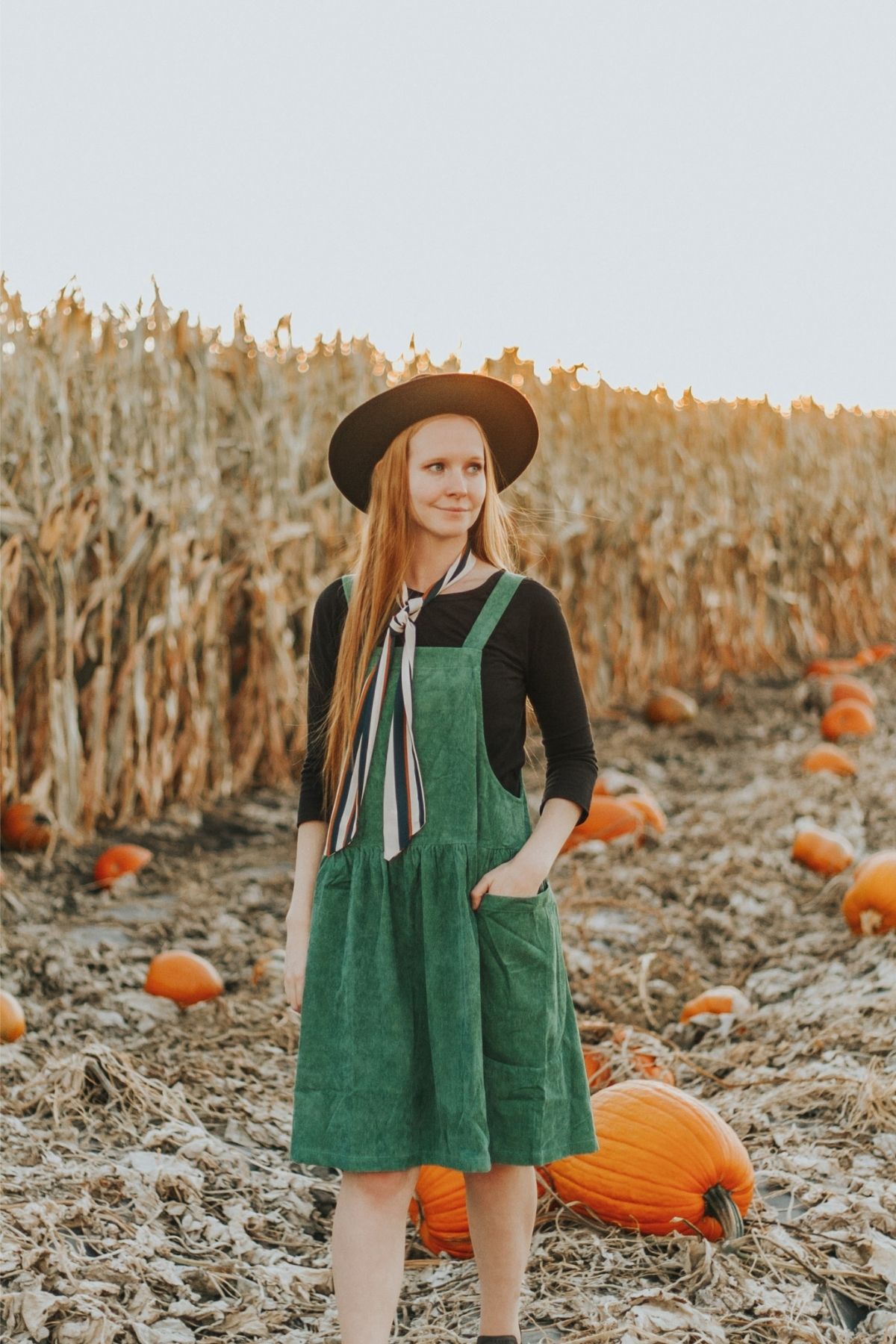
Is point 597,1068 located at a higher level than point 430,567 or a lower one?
lower

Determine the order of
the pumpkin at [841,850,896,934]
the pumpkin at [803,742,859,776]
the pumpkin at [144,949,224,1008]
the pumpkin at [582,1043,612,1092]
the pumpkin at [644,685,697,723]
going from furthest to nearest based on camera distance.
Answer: the pumpkin at [644,685,697,723] < the pumpkin at [803,742,859,776] < the pumpkin at [841,850,896,934] < the pumpkin at [144,949,224,1008] < the pumpkin at [582,1043,612,1092]

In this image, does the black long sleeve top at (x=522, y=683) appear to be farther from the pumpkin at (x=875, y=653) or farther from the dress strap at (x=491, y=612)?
the pumpkin at (x=875, y=653)

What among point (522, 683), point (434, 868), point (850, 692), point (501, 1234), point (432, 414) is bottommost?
point (501, 1234)

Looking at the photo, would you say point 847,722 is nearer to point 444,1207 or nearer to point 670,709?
point 670,709

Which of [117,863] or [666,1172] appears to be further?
[117,863]

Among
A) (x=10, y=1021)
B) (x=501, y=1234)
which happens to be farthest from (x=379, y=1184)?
(x=10, y=1021)

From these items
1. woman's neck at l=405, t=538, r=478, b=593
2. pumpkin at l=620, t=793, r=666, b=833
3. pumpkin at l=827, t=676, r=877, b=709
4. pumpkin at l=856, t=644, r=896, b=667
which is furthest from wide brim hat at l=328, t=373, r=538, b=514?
pumpkin at l=856, t=644, r=896, b=667

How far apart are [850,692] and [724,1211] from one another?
696 centimetres

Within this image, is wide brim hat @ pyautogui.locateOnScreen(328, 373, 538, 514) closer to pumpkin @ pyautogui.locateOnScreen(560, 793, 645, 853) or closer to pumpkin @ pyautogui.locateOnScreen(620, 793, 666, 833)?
pumpkin @ pyautogui.locateOnScreen(560, 793, 645, 853)

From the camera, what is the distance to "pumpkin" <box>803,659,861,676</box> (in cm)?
1012

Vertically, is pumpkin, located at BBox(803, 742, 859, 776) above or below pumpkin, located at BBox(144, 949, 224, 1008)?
above

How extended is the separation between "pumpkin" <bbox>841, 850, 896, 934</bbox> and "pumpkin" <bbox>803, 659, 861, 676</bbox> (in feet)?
19.8

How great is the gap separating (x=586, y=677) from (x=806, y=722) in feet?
5.29

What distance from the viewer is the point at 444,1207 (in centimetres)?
240
